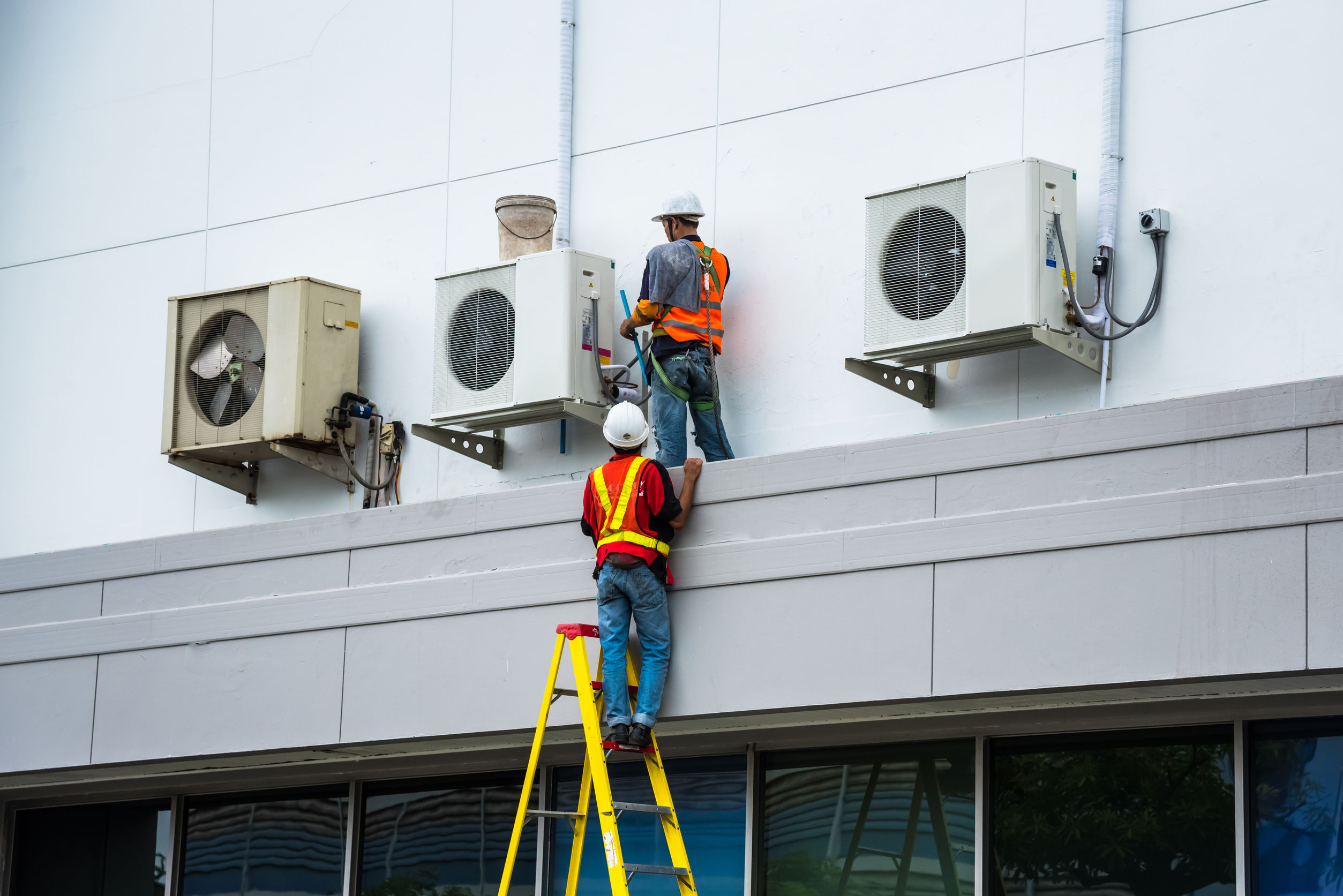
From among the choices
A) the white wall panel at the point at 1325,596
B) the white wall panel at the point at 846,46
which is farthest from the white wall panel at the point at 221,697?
the white wall panel at the point at 1325,596

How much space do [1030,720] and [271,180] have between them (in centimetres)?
642

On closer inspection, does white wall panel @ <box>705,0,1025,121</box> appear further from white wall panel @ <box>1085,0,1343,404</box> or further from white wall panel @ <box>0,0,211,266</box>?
white wall panel @ <box>0,0,211,266</box>

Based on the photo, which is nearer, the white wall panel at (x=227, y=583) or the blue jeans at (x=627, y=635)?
the blue jeans at (x=627, y=635)

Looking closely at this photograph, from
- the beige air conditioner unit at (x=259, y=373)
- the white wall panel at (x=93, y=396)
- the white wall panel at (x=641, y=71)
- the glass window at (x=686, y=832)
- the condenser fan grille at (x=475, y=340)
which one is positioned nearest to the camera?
the glass window at (x=686, y=832)

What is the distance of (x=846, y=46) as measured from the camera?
10.4m

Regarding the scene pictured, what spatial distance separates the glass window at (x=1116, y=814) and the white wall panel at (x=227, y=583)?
3.93 meters

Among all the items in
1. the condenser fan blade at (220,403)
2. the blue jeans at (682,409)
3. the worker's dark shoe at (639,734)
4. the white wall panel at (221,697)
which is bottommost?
the worker's dark shoe at (639,734)

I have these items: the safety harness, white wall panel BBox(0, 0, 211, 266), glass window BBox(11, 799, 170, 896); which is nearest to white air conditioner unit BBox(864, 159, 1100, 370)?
the safety harness

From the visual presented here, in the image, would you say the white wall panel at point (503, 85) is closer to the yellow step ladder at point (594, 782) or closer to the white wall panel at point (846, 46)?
the white wall panel at point (846, 46)

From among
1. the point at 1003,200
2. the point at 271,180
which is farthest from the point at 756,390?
the point at 271,180

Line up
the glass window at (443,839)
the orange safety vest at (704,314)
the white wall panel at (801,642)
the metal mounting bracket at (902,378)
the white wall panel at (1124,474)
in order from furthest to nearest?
the glass window at (443,839) < the orange safety vest at (704,314) < the metal mounting bracket at (902,378) < the white wall panel at (801,642) < the white wall panel at (1124,474)

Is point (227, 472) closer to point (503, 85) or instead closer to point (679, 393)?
point (503, 85)

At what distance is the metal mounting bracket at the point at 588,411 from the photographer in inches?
417

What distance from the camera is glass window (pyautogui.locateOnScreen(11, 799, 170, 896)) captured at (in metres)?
12.8
